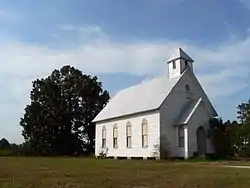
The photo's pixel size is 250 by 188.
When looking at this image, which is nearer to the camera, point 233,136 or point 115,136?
point 233,136

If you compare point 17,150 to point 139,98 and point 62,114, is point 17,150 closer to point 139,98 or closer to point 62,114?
point 62,114

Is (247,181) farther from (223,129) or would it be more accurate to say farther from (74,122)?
(74,122)

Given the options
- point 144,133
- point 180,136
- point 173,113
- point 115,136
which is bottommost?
point 180,136

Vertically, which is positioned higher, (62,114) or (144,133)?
(62,114)

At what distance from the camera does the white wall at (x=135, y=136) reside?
43250mm

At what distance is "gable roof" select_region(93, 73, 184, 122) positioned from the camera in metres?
44.2

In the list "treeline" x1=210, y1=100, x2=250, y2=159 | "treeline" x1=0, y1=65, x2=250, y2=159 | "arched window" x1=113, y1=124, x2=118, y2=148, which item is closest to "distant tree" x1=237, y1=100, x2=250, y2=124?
"treeline" x1=210, y1=100, x2=250, y2=159

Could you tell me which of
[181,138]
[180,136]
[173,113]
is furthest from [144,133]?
[181,138]

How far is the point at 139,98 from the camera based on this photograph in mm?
48844

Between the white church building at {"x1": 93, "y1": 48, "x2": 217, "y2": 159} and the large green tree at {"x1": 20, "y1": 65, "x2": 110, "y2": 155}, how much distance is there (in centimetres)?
1891

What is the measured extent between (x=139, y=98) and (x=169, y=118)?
6.73 m

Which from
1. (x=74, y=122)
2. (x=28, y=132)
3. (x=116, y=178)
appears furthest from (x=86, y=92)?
(x=116, y=178)

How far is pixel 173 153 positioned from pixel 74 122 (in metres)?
29.2

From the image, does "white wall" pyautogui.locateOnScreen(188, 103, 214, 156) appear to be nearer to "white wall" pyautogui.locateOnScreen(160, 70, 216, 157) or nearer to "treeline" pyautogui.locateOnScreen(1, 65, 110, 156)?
"white wall" pyautogui.locateOnScreen(160, 70, 216, 157)
